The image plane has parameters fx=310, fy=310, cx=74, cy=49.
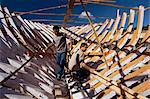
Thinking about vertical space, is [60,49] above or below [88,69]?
above

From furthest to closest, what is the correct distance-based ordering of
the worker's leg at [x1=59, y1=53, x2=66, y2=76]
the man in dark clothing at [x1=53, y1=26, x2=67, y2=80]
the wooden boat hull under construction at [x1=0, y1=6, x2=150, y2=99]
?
the man in dark clothing at [x1=53, y1=26, x2=67, y2=80], the worker's leg at [x1=59, y1=53, x2=66, y2=76], the wooden boat hull under construction at [x1=0, y1=6, x2=150, y2=99]

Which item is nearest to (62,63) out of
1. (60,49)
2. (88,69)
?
(60,49)

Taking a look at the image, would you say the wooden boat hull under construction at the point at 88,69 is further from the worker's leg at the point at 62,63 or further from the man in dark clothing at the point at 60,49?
the man in dark clothing at the point at 60,49

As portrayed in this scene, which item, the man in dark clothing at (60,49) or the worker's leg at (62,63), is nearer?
the worker's leg at (62,63)

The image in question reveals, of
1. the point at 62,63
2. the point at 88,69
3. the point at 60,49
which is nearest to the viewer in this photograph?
the point at 88,69

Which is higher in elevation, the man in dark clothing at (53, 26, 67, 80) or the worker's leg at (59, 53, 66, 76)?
the man in dark clothing at (53, 26, 67, 80)

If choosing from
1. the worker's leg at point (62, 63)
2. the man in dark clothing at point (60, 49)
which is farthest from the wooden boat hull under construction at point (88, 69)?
the man in dark clothing at point (60, 49)

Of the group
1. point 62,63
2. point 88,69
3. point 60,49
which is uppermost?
point 60,49

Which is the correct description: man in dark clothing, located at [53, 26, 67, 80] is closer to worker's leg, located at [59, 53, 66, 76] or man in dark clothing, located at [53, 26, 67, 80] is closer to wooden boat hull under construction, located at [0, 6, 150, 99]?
worker's leg, located at [59, 53, 66, 76]

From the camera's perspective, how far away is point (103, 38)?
38.6 feet

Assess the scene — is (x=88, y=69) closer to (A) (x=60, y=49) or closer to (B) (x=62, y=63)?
(B) (x=62, y=63)

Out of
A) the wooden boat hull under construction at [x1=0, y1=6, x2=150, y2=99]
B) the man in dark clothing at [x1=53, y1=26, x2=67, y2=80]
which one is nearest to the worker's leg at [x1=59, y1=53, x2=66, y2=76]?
the man in dark clothing at [x1=53, y1=26, x2=67, y2=80]

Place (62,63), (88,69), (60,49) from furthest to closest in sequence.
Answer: (60,49) < (62,63) < (88,69)

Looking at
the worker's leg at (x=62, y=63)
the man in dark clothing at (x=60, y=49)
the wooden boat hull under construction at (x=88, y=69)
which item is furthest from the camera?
the man in dark clothing at (x=60, y=49)
